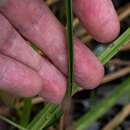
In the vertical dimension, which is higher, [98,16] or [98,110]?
[98,16]

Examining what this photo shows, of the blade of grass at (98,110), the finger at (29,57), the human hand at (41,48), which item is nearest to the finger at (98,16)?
the human hand at (41,48)

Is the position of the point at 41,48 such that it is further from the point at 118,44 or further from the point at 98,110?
the point at 98,110

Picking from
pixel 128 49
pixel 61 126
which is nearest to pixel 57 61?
pixel 61 126

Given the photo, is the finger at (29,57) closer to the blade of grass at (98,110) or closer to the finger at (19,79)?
the finger at (19,79)

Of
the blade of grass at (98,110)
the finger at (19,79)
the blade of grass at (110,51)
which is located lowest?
the blade of grass at (98,110)

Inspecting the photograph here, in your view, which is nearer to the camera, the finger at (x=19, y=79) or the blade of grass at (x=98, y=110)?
the finger at (x=19, y=79)

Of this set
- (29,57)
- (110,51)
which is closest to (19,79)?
(29,57)

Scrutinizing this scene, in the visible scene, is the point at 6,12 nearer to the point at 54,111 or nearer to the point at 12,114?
the point at 54,111
